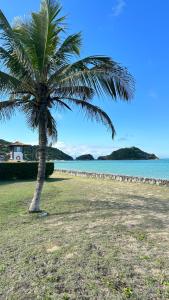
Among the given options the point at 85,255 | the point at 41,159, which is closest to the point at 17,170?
the point at 41,159

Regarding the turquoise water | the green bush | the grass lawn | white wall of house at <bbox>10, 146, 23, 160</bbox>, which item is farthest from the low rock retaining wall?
the grass lawn

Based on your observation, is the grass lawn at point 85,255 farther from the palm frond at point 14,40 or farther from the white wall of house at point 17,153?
the white wall of house at point 17,153

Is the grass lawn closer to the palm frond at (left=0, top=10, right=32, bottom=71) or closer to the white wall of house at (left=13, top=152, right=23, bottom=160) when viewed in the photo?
the palm frond at (left=0, top=10, right=32, bottom=71)

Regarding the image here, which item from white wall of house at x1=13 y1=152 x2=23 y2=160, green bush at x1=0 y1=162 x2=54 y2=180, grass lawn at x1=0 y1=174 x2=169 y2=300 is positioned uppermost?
white wall of house at x1=13 y1=152 x2=23 y2=160

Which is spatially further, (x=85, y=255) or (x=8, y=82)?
(x=8, y=82)

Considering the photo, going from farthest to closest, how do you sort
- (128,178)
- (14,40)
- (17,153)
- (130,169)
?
(130,169) → (17,153) → (128,178) → (14,40)

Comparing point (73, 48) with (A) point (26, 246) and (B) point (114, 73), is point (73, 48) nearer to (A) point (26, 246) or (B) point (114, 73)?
(B) point (114, 73)

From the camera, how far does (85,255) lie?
457 centimetres

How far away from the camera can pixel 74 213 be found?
8.00 meters

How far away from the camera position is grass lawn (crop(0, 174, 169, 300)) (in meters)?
3.46

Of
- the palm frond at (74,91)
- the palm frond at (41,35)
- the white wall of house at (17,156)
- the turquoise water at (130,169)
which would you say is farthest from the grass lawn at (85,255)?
the white wall of house at (17,156)

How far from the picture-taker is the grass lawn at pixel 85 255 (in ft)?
11.4

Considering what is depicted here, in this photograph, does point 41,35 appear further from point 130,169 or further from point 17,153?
point 130,169

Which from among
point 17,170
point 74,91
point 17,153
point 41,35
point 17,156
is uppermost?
point 41,35
